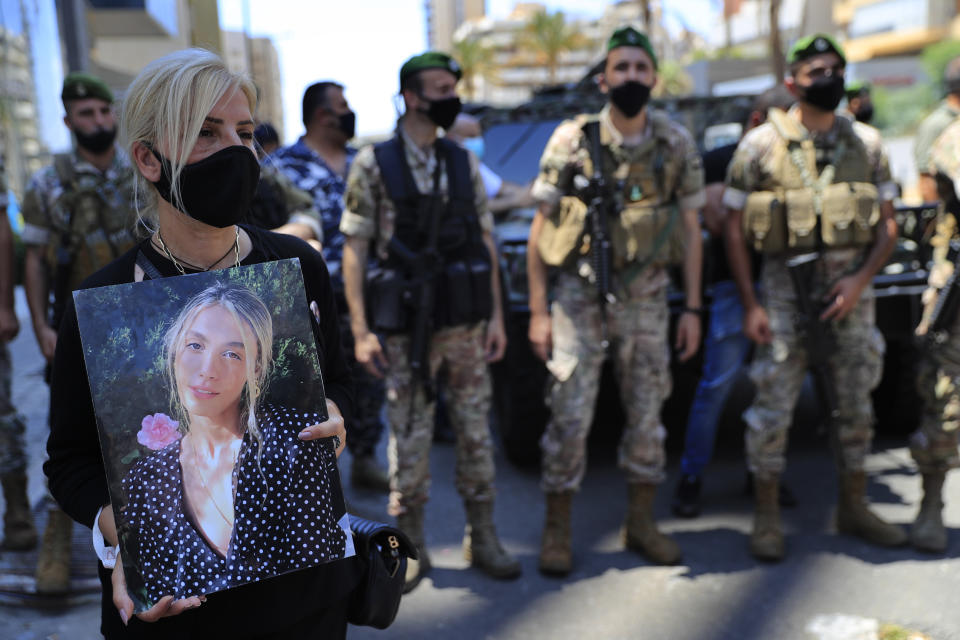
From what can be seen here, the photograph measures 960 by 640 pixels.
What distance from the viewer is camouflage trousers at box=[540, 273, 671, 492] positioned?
10.4ft

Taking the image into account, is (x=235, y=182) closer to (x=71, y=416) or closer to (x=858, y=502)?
(x=71, y=416)

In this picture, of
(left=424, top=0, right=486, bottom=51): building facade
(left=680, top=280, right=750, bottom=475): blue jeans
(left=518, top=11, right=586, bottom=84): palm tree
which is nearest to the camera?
(left=680, top=280, right=750, bottom=475): blue jeans

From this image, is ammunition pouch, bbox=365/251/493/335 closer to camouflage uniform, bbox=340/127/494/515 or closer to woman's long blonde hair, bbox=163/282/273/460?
camouflage uniform, bbox=340/127/494/515

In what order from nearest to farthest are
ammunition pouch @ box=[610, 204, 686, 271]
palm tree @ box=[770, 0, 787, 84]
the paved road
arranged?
the paved road → ammunition pouch @ box=[610, 204, 686, 271] → palm tree @ box=[770, 0, 787, 84]

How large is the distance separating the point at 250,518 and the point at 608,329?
7.25 ft

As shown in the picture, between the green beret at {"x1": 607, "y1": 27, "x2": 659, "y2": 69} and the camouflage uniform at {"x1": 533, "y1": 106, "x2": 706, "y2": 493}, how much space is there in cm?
23

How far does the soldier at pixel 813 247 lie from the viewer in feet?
10.3

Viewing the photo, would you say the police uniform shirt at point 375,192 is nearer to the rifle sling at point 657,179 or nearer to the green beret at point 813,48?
the rifle sling at point 657,179

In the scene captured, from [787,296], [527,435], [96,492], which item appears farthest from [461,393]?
[96,492]

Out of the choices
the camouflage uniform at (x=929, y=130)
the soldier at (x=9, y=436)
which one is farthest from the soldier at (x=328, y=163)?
the camouflage uniform at (x=929, y=130)

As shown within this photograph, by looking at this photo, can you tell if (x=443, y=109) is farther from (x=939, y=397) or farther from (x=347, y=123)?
(x=939, y=397)

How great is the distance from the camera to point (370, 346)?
10.0 ft

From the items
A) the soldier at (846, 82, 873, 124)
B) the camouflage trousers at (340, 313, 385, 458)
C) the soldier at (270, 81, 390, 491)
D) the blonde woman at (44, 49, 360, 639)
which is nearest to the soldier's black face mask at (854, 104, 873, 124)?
the soldier at (846, 82, 873, 124)

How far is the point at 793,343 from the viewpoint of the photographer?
3.20 metres
